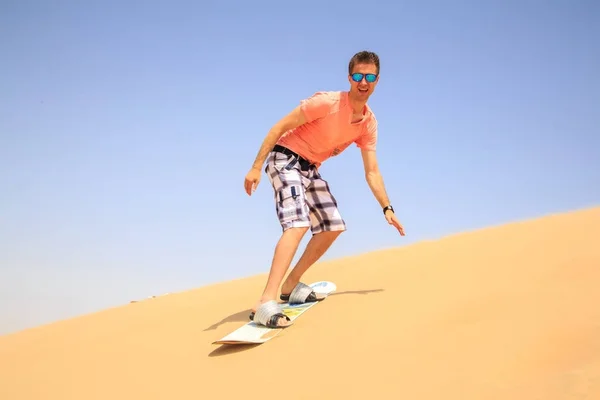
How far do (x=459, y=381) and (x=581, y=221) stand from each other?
3.58 m

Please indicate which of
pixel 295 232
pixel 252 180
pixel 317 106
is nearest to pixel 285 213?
pixel 295 232

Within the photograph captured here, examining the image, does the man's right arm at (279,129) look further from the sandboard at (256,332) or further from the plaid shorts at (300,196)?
the sandboard at (256,332)

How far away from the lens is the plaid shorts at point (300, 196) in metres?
3.37

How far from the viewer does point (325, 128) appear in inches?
141

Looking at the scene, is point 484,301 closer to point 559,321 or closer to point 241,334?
point 559,321

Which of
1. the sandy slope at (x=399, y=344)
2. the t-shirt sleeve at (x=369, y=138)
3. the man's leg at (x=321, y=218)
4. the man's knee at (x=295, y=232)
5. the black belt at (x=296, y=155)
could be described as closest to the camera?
the sandy slope at (x=399, y=344)

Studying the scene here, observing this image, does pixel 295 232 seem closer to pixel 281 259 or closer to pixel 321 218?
pixel 281 259

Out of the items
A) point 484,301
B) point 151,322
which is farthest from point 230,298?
point 484,301

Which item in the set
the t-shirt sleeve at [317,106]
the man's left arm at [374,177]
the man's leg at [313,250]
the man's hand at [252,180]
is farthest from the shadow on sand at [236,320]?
the t-shirt sleeve at [317,106]

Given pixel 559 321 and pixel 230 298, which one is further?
pixel 230 298

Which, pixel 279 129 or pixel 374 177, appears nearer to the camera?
pixel 279 129

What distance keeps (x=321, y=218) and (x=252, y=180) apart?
25.6 inches

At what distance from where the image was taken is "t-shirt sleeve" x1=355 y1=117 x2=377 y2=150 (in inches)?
151

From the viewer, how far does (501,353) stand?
2.00 metres
